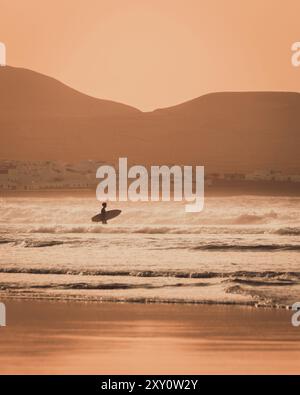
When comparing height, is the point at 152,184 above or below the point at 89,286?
above

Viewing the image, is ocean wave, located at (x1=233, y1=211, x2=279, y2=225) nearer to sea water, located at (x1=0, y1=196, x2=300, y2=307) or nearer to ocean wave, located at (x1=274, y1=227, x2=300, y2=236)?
sea water, located at (x1=0, y1=196, x2=300, y2=307)

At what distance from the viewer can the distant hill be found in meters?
123

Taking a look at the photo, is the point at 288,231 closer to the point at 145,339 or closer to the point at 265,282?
the point at 265,282

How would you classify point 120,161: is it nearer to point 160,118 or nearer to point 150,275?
point 160,118

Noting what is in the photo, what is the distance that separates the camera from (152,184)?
8450 centimetres

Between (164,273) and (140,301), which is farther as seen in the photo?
(164,273)

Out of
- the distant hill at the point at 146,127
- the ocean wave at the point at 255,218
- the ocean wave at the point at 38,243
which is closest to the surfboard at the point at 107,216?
the ocean wave at the point at 255,218

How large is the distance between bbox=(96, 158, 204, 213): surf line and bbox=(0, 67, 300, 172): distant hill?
37.0 ft

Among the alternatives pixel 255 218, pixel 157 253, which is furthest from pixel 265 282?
pixel 255 218

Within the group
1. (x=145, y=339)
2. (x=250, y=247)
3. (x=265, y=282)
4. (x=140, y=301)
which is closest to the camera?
(x=145, y=339)

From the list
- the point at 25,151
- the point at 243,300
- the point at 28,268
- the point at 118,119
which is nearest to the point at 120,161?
the point at 25,151

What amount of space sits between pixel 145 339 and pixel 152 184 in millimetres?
60383

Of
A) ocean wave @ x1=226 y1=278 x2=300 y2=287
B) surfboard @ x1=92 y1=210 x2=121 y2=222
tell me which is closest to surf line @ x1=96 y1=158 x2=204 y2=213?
surfboard @ x1=92 y1=210 x2=121 y2=222

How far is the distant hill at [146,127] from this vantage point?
12269cm
